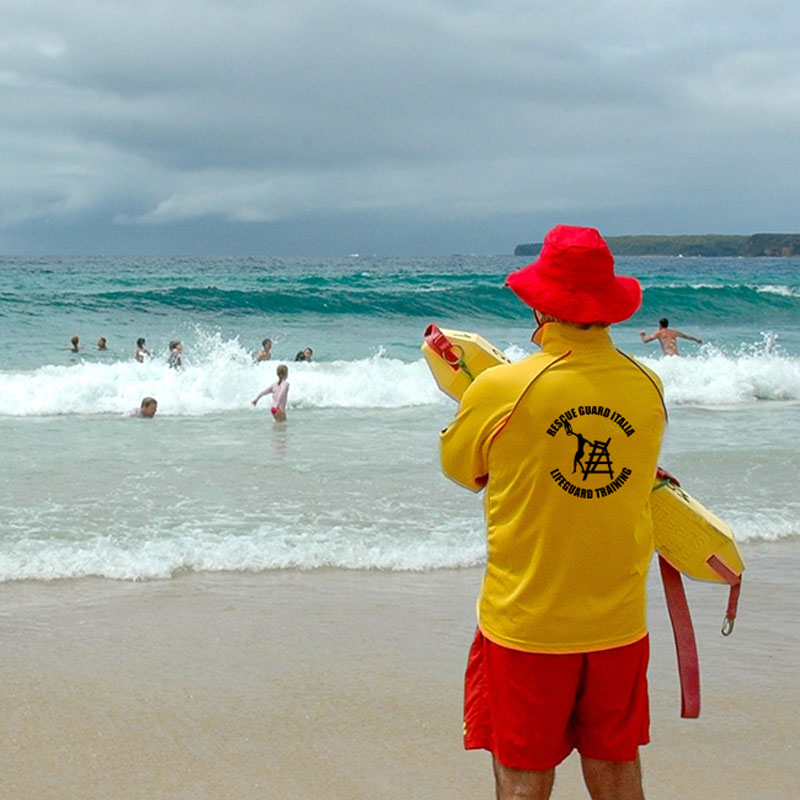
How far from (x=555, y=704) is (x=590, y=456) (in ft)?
1.97

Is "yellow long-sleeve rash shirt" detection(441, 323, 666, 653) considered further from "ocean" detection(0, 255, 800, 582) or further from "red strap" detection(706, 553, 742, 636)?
"ocean" detection(0, 255, 800, 582)

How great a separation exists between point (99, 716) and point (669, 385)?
1402 centimetres

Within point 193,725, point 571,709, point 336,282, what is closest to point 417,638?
point 193,725

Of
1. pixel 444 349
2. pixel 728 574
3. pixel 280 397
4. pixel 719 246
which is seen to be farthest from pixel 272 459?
pixel 719 246

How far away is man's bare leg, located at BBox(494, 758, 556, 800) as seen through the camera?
7.94ft

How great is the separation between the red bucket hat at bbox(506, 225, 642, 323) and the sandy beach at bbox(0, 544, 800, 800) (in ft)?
6.21

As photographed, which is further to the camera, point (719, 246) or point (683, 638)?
point (719, 246)

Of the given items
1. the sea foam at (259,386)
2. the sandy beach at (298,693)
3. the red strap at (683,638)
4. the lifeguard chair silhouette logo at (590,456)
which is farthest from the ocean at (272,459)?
the lifeguard chair silhouette logo at (590,456)

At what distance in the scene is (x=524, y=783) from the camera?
7.95ft

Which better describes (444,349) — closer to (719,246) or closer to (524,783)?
(524,783)

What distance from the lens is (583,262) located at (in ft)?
7.84

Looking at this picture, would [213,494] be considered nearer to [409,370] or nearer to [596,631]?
[596,631]

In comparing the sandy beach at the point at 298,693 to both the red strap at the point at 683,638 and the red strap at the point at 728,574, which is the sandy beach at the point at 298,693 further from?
the red strap at the point at 728,574

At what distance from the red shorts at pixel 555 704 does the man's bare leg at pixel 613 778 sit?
0.09 feet
